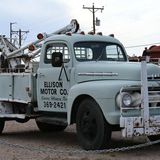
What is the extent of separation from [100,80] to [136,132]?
4.35ft

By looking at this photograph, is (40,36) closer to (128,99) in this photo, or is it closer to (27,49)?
(27,49)

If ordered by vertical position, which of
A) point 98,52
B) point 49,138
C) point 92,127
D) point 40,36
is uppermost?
point 40,36

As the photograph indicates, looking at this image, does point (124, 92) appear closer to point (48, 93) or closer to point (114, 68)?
point (114, 68)

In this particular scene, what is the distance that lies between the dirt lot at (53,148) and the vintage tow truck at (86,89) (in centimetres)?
33

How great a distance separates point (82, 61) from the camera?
403 inches

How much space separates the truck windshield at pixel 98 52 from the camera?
1040 centimetres

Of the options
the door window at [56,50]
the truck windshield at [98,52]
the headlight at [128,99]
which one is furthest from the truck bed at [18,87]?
the headlight at [128,99]

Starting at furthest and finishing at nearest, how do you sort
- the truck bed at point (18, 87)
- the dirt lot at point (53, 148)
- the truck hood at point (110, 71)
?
the truck bed at point (18, 87)
the truck hood at point (110, 71)
the dirt lot at point (53, 148)

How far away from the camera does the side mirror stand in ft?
33.6

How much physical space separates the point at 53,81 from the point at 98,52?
1.07 meters

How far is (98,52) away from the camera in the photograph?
10617 millimetres

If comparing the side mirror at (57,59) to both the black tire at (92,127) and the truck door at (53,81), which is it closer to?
the truck door at (53,81)

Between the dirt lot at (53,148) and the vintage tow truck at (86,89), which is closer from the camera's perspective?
the vintage tow truck at (86,89)

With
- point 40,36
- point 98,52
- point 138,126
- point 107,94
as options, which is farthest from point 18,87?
point 138,126
